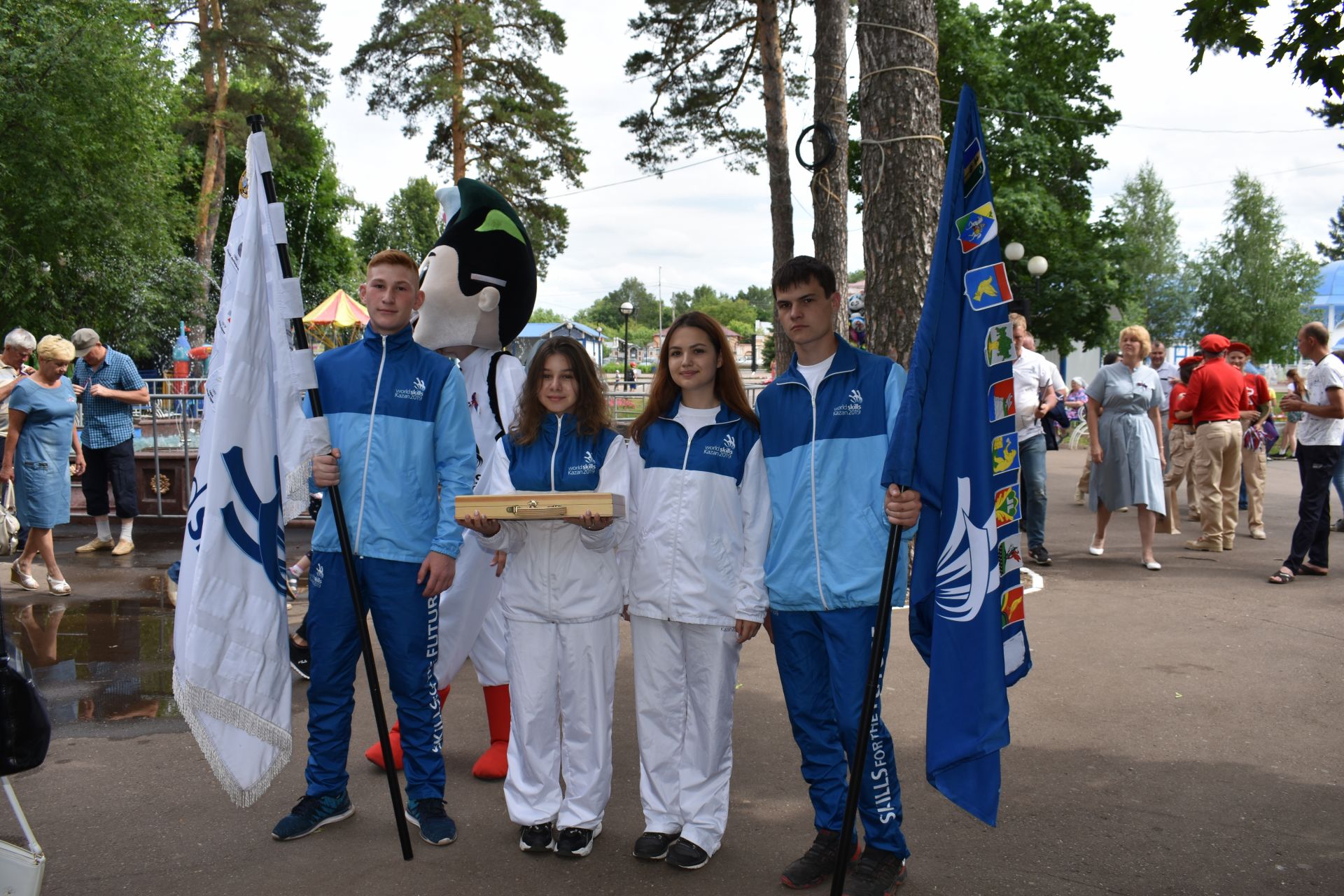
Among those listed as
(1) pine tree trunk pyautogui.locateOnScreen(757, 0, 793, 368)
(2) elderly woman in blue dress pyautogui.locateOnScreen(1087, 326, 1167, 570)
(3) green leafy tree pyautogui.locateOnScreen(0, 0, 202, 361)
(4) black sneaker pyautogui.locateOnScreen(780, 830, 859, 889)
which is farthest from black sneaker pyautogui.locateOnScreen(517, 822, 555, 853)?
(3) green leafy tree pyautogui.locateOnScreen(0, 0, 202, 361)

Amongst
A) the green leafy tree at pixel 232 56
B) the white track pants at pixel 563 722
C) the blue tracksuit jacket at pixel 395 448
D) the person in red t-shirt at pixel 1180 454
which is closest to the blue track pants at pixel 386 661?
the blue tracksuit jacket at pixel 395 448

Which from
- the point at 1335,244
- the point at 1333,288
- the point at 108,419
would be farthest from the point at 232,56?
the point at 1335,244

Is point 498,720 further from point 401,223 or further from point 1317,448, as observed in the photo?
point 401,223

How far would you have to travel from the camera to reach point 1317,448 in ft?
27.0

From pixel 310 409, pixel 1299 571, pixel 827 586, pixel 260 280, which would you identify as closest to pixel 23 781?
pixel 310 409

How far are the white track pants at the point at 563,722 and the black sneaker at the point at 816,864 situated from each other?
28.5 inches

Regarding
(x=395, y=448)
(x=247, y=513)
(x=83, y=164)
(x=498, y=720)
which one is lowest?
(x=498, y=720)

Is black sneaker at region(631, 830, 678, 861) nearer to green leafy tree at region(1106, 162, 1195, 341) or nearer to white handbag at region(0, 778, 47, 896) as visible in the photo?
white handbag at region(0, 778, 47, 896)

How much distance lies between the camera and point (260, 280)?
378 cm

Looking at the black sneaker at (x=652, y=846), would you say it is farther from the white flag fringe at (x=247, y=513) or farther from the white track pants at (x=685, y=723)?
the white flag fringe at (x=247, y=513)

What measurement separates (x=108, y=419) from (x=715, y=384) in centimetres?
758

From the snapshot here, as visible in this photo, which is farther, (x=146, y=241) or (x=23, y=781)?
(x=146, y=241)

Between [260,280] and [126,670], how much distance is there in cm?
338

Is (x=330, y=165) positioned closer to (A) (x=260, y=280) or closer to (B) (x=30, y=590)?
(B) (x=30, y=590)
